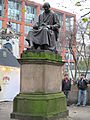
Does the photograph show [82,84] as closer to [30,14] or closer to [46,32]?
[46,32]

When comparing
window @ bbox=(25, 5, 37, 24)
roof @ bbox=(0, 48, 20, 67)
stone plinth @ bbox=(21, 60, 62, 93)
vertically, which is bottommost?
stone plinth @ bbox=(21, 60, 62, 93)


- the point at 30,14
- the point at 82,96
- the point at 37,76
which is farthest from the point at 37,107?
the point at 30,14

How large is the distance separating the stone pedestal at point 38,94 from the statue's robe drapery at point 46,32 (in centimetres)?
69

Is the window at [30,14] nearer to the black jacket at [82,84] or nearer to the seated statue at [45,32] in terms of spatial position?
the black jacket at [82,84]

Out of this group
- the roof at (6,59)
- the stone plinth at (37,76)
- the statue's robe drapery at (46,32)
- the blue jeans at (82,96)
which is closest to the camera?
the stone plinth at (37,76)

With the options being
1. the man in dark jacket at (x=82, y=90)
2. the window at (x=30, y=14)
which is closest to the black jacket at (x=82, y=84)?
the man in dark jacket at (x=82, y=90)

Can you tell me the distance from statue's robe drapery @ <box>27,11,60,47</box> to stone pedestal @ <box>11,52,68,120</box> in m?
0.69

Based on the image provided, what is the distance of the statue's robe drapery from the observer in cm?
1083

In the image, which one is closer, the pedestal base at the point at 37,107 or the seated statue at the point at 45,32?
the pedestal base at the point at 37,107

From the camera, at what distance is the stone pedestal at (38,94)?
1027 centimetres

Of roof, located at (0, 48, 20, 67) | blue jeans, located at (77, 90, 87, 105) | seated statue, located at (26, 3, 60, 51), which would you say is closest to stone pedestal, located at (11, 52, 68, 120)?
seated statue, located at (26, 3, 60, 51)

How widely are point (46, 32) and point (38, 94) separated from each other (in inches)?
75.7

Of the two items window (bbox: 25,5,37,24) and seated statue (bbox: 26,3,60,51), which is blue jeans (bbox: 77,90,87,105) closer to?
seated statue (bbox: 26,3,60,51)

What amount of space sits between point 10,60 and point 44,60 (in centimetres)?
985
